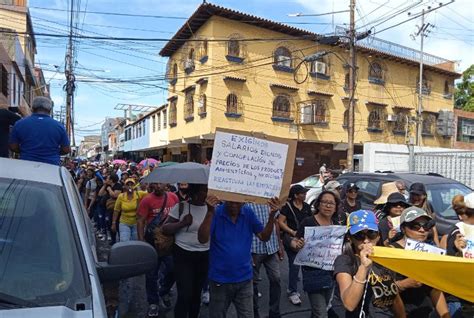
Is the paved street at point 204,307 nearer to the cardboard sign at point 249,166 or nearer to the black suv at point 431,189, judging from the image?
the cardboard sign at point 249,166

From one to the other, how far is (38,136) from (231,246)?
95.1 inches

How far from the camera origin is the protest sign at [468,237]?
3895 mm

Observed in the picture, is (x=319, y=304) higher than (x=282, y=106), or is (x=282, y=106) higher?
(x=282, y=106)

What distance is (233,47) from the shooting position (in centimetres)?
2484

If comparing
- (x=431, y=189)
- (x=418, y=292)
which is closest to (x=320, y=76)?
(x=431, y=189)

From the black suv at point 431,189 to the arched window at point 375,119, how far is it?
70.8ft

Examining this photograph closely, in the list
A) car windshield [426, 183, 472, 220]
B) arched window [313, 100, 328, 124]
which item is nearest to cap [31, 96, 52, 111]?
car windshield [426, 183, 472, 220]

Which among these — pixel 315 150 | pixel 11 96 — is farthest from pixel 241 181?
pixel 315 150

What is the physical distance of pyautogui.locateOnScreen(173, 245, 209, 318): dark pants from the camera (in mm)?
4547

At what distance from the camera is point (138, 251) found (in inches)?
103

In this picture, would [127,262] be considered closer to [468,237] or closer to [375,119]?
[468,237]

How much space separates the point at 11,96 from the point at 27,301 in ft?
72.6

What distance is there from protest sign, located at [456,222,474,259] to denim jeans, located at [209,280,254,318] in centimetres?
190

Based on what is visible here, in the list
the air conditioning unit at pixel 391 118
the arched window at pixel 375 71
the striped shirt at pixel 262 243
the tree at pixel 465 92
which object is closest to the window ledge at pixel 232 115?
the arched window at pixel 375 71
